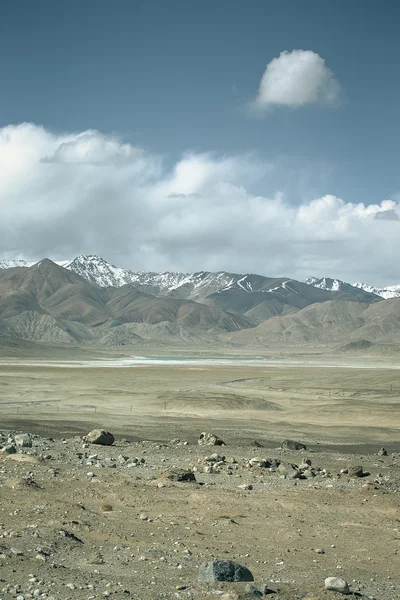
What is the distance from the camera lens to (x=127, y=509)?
1560cm

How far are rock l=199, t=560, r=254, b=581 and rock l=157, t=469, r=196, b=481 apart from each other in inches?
307

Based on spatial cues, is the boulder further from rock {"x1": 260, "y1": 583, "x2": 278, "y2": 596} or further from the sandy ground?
rock {"x1": 260, "y1": 583, "x2": 278, "y2": 596}

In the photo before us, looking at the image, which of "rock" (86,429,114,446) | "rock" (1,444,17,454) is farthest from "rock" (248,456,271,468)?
"rock" (1,444,17,454)

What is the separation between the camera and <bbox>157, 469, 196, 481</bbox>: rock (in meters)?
18.9

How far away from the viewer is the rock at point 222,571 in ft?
35.8

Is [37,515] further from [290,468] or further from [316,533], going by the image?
[290,468]

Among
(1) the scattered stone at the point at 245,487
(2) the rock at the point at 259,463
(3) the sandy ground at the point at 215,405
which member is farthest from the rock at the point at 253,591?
(3) the sandy ground at the point at 215,405

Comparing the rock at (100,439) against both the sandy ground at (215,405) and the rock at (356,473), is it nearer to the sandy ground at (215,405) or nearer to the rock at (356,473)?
the sandy ground at (215,405)

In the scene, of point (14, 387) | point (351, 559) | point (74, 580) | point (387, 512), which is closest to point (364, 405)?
point (14, 387)

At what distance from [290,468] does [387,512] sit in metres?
5.03

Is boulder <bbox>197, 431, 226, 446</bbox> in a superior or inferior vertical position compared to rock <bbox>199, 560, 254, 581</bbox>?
inferior

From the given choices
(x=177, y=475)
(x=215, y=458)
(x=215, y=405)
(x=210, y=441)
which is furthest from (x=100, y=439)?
(x=215, y=405)

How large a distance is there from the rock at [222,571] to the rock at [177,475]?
7.79 meters

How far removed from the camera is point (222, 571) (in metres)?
10.9
